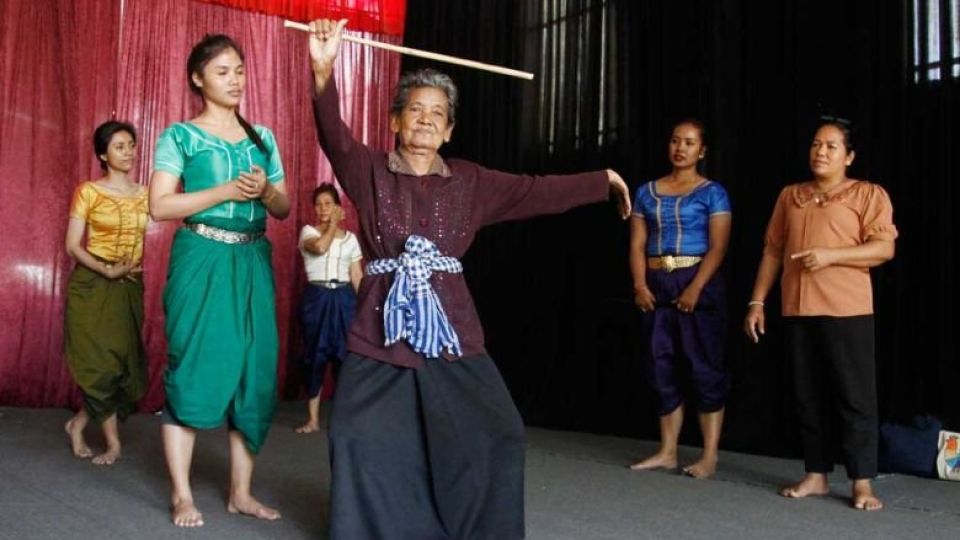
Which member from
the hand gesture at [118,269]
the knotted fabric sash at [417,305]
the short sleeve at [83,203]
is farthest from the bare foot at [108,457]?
the knotted fabric sash at [417,305]

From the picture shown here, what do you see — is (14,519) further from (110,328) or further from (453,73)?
(453,73)

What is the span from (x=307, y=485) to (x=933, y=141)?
2825 mm

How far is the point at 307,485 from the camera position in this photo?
3600mm

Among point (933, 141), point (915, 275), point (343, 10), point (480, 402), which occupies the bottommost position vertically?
point (480, 402)

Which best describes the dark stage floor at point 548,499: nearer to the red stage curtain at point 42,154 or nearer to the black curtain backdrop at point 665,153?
the black curtain backdrop at point 665,153

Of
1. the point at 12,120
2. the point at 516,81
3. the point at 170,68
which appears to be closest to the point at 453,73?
the point at 516,81

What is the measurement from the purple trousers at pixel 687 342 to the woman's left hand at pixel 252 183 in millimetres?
1897

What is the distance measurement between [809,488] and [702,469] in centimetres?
49

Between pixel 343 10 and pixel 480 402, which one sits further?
pixel 343 10

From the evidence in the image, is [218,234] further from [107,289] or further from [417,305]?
[107,289]

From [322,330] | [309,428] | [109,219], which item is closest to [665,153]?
[322,330]

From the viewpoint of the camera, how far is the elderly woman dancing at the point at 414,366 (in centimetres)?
242

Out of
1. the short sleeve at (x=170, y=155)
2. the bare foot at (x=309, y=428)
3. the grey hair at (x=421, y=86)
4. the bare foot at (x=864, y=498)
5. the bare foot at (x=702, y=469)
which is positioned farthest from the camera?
the bare foot at (x=309, y=428)

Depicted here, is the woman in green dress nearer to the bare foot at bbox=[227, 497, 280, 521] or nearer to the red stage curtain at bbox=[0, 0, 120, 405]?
the bare foot at bbox=[227, 497, 280, 521]
